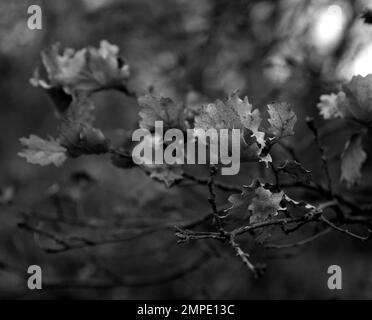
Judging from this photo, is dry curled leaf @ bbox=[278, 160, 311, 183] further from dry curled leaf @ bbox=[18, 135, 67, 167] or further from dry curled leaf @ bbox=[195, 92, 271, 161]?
dry curled leaf @ bbox=[18, 135, 67, 167]

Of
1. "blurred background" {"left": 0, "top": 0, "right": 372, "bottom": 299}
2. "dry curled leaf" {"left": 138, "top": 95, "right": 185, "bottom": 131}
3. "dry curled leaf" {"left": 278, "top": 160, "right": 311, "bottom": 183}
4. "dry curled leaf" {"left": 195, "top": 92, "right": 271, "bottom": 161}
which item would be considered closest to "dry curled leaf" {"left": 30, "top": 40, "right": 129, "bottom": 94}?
"blurred background" {"left": 0, "top": 0, "right": 372, "bottom": 299}

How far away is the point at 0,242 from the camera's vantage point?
452cm

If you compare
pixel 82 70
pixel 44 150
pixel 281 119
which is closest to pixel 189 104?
pixel 82 70

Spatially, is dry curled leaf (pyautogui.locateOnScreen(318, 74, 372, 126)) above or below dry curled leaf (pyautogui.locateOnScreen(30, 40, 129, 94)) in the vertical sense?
below

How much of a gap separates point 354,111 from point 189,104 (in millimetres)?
652

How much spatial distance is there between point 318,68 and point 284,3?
82 centimetres

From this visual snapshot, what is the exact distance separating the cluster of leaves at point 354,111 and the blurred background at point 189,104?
43cm

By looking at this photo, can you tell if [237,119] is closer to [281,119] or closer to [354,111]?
[281,119]

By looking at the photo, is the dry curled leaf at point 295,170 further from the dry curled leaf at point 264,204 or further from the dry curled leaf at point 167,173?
the dry curled leaf at point 167,173

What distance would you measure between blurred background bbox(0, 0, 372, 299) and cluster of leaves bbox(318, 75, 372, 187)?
16.7 inches

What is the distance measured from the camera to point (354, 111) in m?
1.28

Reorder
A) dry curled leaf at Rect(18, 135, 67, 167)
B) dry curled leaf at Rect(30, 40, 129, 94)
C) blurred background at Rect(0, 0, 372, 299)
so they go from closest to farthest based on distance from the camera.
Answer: dry curled leaf at Rect(18, 135, 67, 167)
dry curled leaf at Rect(30, 40, 129, 94)
blurred background at Rect(0, 0, 372, 299)

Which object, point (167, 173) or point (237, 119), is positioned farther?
point (167, 173)

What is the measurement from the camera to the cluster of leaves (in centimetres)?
123
